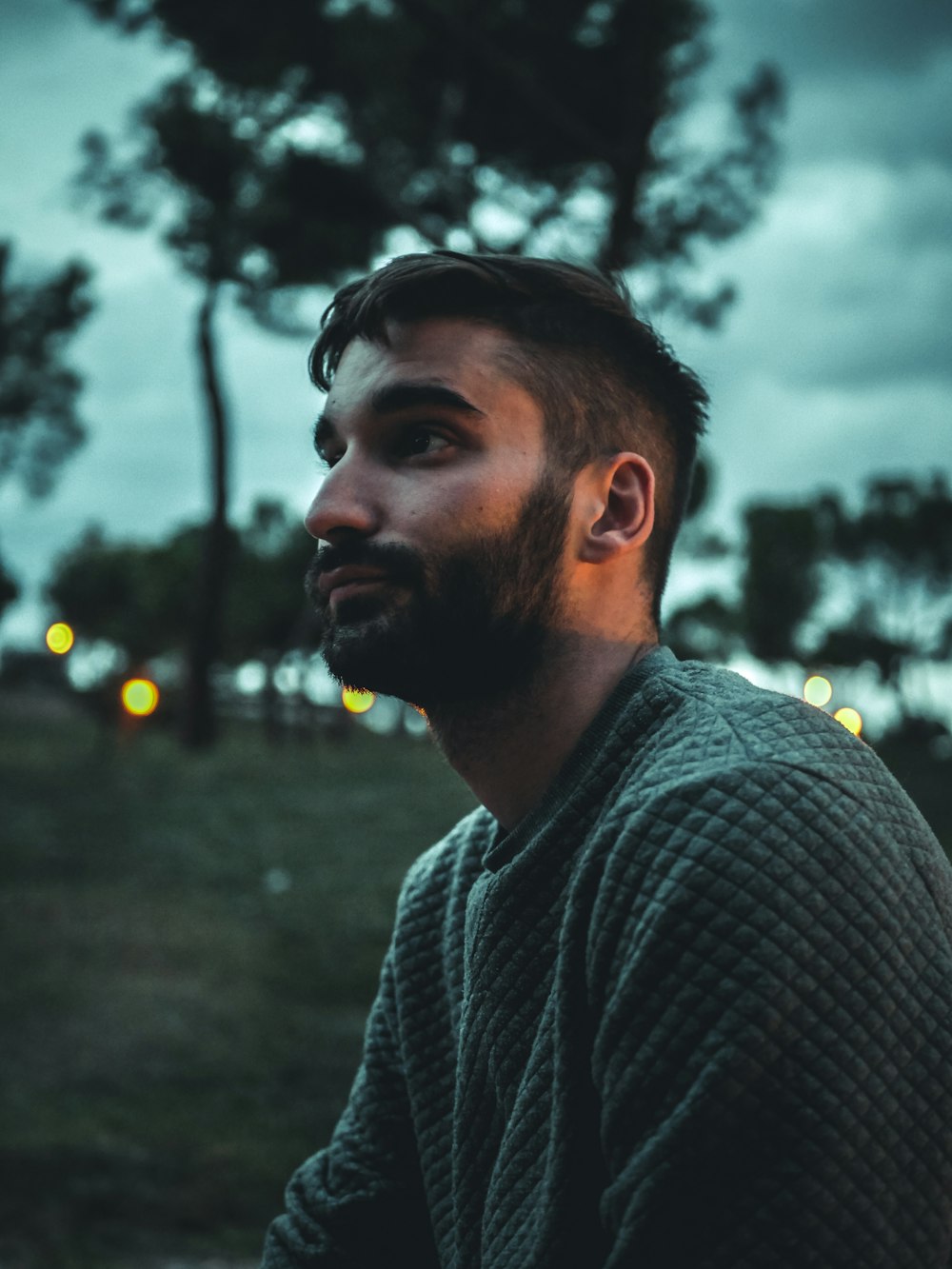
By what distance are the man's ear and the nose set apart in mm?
357

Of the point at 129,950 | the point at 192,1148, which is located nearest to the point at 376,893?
the point at 129,950

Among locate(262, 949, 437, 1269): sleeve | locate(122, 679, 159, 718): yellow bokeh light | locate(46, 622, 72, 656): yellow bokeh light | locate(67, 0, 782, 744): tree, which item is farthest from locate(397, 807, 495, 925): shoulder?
locate(46, 622, 72, 656): yellow bokeh light

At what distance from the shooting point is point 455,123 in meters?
13.5

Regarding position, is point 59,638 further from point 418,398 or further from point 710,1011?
point 710,1011

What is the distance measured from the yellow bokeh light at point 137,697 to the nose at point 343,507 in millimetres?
17310

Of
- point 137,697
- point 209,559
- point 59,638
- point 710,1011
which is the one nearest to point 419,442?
point 710,1011

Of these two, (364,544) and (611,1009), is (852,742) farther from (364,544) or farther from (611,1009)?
(364,544)

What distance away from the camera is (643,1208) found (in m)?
1.22

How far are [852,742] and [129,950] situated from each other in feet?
26.1

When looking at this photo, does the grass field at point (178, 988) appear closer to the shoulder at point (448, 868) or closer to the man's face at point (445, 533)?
the shoulder at point (448, 868)

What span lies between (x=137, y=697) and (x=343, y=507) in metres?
17.4

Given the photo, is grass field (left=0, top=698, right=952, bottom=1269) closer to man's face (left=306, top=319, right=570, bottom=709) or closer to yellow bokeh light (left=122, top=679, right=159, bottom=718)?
yellow bokeh light (left=122, top=679, right=159, bottom=718)

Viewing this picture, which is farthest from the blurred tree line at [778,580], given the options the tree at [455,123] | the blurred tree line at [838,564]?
the tree at [455,123]

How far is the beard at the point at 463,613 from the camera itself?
1.73 m
